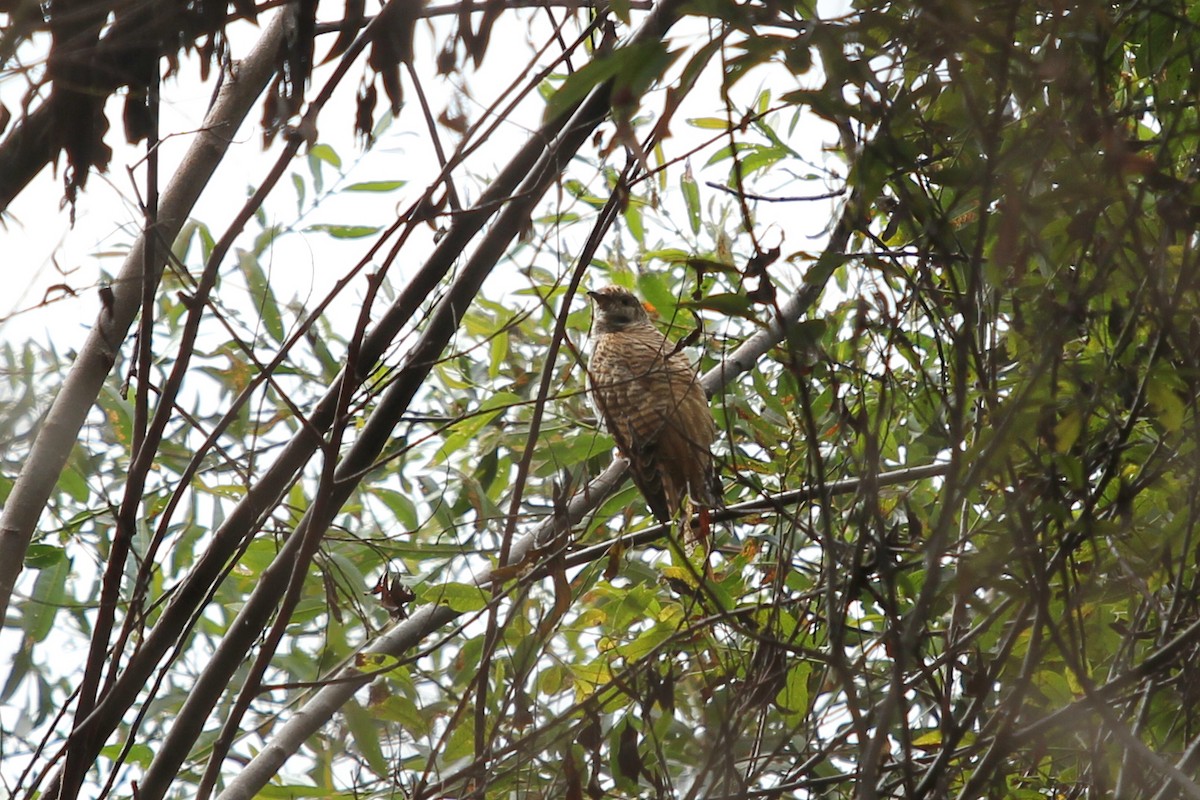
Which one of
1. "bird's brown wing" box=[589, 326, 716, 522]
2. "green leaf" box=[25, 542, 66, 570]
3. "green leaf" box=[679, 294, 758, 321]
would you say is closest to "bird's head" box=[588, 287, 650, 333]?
"bird's brown wing" box=[589, 326, 716, 522]

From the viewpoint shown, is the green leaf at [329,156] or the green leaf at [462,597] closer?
the green leaf at [462,597]

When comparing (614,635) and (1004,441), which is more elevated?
(614,635)

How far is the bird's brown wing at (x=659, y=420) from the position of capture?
10.9 ft

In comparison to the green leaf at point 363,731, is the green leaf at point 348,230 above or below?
above

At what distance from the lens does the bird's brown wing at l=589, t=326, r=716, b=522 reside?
332 cm

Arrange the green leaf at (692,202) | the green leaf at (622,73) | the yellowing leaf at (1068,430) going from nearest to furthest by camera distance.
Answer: the green leaf at (622,73) < the yellowing leaf at (1068,430) < the green leaf at (692,202)

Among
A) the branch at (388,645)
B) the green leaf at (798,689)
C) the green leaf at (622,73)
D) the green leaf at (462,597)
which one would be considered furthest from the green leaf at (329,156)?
the green leaf at (622,73)

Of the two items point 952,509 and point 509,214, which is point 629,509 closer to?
point 509,214

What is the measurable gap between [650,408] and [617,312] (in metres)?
0.98

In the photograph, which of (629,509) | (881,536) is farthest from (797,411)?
(881,536)

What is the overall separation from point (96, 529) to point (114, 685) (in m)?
2.38

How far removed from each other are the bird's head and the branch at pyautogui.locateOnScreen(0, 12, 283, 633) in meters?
2.86

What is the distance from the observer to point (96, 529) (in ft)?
13.1

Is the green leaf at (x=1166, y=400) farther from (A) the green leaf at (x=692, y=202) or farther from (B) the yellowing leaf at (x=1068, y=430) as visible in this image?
(A) the green leaf at (x=692, y=202)
